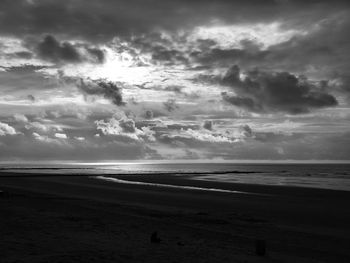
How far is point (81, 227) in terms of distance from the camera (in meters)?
15.9

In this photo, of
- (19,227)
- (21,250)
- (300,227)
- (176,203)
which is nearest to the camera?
(21,250)

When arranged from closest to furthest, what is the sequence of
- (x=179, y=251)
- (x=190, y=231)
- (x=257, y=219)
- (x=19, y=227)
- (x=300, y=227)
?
(x=179, y=251)
(x=19, y=227)
(x=190, y=231)
(x=300, y=227)
(x=257, y=219)

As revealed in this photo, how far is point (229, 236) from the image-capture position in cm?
1559

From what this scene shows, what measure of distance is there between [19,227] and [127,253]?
5775mm

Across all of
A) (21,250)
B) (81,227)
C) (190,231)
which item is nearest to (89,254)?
(21,250)

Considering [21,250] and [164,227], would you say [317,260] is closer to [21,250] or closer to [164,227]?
[164,227]

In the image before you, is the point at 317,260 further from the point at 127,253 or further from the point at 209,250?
the point at 127,253

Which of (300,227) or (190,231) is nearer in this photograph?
(190,231)

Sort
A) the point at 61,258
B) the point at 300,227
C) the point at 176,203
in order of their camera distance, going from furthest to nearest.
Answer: the point at 176,203 → the point at 300,227 → the point at 61,258

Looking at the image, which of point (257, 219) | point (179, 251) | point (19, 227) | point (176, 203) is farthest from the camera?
point (176, 203)

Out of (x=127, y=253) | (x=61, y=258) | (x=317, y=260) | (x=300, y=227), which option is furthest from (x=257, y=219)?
(x=61, y=258)

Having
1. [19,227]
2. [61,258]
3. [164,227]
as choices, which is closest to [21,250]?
[61,258]

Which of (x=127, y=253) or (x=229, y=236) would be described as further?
(x=229, y=236)

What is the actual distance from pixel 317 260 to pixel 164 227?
695cm
